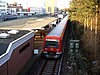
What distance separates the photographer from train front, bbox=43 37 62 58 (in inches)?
871

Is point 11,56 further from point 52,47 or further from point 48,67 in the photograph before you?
point 52,47

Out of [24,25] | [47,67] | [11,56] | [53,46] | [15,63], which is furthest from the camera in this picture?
[24,25]

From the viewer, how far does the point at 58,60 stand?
2259cm

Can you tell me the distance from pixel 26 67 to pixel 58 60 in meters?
4.12

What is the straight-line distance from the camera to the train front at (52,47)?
871 inches

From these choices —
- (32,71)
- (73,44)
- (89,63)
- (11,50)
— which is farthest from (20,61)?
(73,44)

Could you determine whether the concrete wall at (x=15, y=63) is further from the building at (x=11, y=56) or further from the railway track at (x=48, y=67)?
the railway track at (x=48, y=67)

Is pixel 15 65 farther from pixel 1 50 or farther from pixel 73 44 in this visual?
pixel 73 44

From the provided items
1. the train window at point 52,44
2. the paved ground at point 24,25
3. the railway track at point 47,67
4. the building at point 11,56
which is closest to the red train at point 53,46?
the train window at point 52,44

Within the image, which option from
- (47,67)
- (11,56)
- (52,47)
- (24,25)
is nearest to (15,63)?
(11,56)

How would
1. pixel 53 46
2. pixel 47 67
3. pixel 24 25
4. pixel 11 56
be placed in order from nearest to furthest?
pixel 11 56
pixel 47 67
pixel 53 46
pixel 24 25

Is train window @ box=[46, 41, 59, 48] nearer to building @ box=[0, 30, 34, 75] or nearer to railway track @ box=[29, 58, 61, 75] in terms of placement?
railway track @ box=[29, 58, 61, 75]

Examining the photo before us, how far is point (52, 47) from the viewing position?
2228cm

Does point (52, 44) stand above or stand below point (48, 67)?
above
